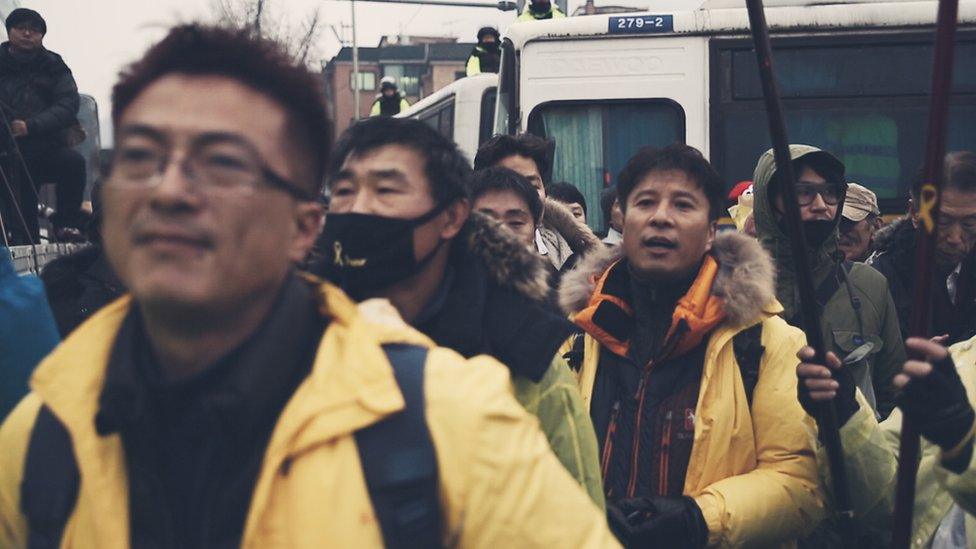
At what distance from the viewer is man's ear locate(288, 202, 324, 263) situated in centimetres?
211

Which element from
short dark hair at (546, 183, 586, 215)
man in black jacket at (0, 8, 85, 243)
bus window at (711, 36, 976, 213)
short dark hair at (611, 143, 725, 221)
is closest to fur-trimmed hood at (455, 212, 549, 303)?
short dark hair at (611, 143, 725, 221)

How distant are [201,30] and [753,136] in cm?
797

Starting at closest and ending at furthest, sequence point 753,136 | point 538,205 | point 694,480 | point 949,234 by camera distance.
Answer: point 694,480 < point 538,205 < point 949,234 < point 753,136

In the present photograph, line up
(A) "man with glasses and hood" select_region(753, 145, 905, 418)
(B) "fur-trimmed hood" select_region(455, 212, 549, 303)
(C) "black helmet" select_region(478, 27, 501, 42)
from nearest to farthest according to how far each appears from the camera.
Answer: (B) "fur-trimmed hood" select_region(455, 212, 549, 303) → (A) "man with glasses and hood" select_region(753, 145, 905, 418) → (C) "black helmet" select_region(478, 27, 501, 42)

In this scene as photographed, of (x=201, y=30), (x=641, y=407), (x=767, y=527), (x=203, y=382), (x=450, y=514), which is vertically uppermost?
(x=201, y=30)

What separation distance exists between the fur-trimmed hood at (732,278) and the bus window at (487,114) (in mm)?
8193

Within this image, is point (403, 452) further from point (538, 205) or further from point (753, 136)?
point (753, 136)

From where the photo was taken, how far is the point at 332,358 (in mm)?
1915

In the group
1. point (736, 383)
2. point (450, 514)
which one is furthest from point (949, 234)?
point (450, 514)

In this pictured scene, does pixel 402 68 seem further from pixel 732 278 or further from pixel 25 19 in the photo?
pixel 732 278

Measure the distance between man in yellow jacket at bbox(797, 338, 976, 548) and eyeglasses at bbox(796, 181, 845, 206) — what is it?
1368mm

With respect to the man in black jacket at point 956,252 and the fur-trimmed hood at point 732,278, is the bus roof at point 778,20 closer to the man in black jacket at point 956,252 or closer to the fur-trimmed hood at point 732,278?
the man in black jacket at point 956,252

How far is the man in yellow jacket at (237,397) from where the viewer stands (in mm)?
1815

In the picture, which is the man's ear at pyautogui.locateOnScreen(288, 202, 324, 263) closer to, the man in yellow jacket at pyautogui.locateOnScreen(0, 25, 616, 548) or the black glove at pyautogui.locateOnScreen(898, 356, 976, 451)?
the man in yellow jacket at pyautogui.locateOnScreen(0, 25, 616, 548)
